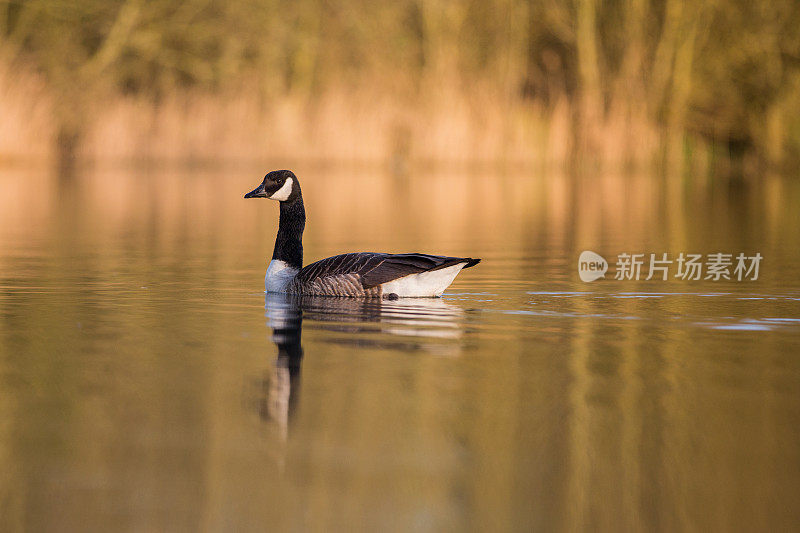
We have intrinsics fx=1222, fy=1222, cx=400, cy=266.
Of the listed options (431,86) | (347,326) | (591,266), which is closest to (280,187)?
(347,326)

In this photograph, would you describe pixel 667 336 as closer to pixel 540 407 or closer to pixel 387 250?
pixel 540 407

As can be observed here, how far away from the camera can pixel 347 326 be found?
7.52 m

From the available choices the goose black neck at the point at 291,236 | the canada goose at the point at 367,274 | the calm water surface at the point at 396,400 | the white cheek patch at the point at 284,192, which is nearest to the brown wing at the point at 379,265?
the canada goose at the point at 367,274

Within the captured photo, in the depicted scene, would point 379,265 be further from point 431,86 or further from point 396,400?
point 431,86

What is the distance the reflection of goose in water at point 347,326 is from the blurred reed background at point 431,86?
20.5m

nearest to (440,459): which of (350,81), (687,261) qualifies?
(687,261)

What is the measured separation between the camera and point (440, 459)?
4.33 metres

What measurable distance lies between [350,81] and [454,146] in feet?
16.0

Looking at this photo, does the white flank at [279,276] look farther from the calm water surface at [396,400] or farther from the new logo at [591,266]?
the new logo at [591,266]

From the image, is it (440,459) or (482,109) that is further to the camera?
(482,109)

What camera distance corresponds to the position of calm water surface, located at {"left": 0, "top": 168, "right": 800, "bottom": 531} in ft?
12.7

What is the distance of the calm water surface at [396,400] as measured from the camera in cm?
388

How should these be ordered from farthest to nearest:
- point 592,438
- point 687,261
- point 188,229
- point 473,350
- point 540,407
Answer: point 188,229 → point 687,261 → point 473,350 → point 540,407 → point 592,438

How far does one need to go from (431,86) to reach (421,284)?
22495 millimetres
